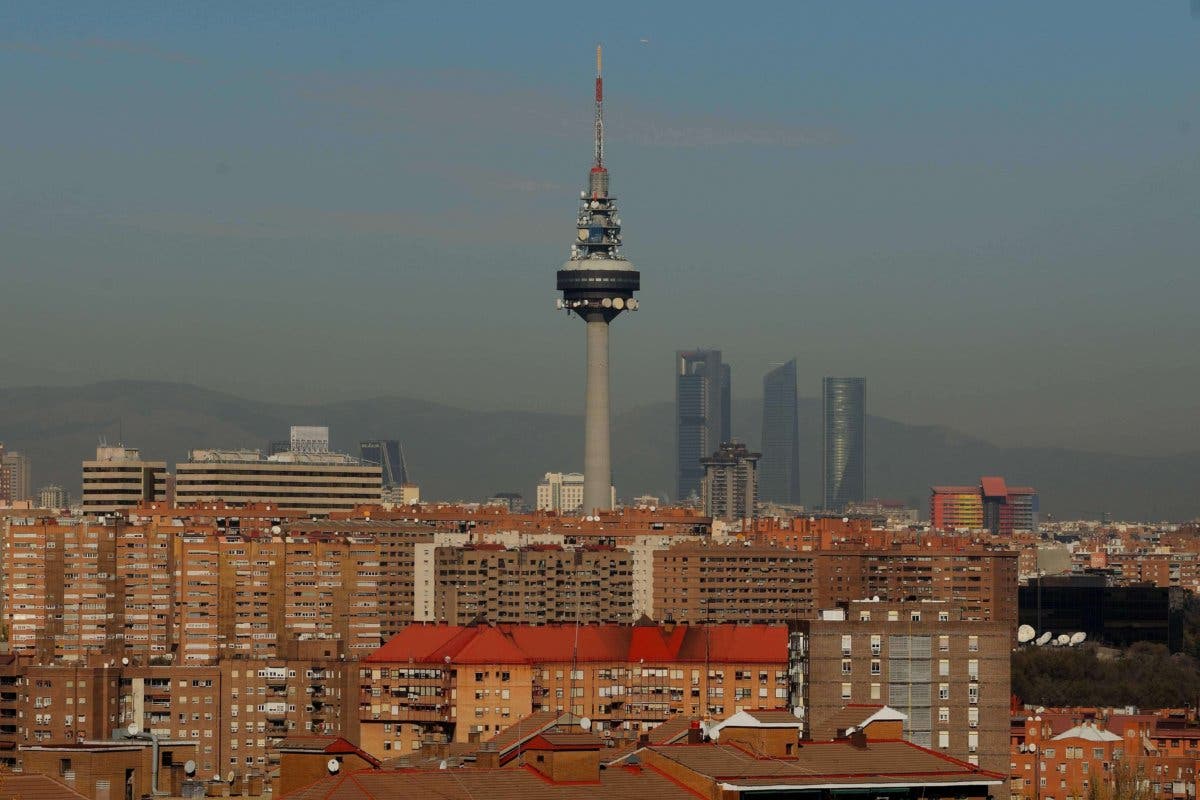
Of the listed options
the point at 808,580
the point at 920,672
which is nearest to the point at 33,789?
the point at 920,672

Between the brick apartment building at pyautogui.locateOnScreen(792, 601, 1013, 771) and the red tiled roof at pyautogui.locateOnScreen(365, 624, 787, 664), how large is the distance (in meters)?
36.0

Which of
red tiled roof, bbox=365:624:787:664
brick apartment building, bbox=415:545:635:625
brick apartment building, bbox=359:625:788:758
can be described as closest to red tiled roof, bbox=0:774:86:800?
brick apartment building, bbox=359:625:788:758

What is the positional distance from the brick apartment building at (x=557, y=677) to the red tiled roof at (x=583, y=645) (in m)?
0.05

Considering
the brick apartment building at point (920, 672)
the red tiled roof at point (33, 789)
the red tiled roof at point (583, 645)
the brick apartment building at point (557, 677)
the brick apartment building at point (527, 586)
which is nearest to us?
the red tiled roof at point (33, 789)

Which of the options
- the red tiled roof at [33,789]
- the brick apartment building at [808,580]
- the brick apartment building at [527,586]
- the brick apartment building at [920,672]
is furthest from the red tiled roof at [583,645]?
the red tiled roof at [33,789]

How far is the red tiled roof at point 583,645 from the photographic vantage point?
4321 inches

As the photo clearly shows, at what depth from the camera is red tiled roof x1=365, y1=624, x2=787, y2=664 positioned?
110 meters

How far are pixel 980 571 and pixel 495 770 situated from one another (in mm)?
153354

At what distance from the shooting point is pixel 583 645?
116m

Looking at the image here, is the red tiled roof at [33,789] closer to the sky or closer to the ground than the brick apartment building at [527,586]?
closer to the ground

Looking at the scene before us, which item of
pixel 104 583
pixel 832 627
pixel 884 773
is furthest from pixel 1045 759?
pixel 104 583

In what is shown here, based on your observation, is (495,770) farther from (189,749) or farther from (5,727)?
(5,727)

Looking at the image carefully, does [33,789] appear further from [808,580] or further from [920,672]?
[808,580]

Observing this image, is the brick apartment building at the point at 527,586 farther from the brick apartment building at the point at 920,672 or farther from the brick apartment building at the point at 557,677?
the brick apartment building at the point at 920,672
